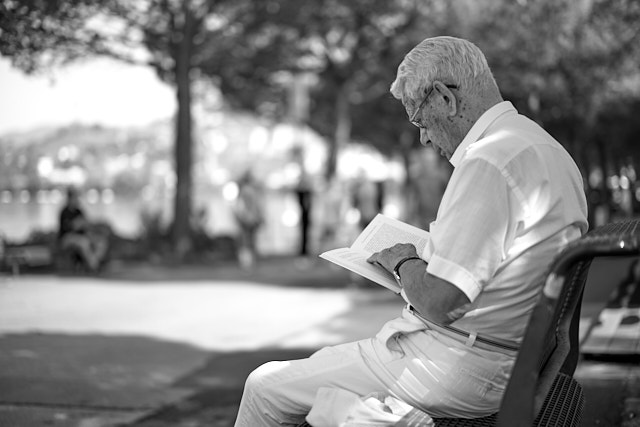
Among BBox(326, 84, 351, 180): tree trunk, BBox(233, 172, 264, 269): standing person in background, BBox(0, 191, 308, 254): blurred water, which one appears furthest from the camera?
BBox(326, 84, 351, 180): tree trunk

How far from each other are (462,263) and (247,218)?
15235mm

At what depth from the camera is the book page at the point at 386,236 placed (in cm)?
287

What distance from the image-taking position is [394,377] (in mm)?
2488

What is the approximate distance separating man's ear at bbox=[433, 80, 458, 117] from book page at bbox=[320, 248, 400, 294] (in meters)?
0.50

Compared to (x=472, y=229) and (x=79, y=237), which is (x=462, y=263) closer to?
(x=472, y=229)

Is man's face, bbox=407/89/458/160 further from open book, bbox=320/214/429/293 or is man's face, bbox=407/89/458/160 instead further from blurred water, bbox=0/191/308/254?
blurred water, bbox=0/191/308/254

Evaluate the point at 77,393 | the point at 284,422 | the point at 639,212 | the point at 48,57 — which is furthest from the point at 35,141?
the point at 284,422

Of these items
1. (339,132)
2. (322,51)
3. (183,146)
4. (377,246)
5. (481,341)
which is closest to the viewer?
(481,341)

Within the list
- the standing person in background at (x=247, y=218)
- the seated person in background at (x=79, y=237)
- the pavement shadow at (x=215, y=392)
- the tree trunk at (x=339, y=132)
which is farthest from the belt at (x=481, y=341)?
the tree trunk at (x=339, y=132)

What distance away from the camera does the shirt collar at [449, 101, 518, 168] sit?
2553 millimetres

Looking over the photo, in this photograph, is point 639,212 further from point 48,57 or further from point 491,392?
point 491,392

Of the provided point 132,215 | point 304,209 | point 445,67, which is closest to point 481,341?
point 445,67

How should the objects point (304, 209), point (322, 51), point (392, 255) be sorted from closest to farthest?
point (392, 255) < point (304, 209) < point (322, 51)

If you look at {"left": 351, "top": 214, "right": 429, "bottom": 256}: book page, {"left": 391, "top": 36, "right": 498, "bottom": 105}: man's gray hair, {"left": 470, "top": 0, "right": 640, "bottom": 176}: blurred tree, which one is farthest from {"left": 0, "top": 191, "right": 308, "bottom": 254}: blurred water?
{"left": 391, "top": 36, "right": 498, "bottom": 105}: man's gray hair
